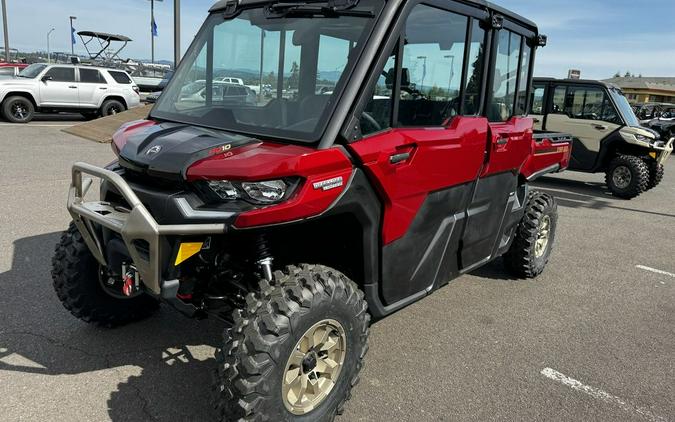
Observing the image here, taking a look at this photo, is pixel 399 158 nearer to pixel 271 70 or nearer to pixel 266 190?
pixel 266 190

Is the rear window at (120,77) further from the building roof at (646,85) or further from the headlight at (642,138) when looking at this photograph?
the building roof at (646,85)

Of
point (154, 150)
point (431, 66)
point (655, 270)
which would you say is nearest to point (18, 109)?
point (154, 150)

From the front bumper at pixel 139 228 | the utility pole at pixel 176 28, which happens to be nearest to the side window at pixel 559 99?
the utility pole at pixel 176 28

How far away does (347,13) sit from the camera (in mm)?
2791

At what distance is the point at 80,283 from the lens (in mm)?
3393

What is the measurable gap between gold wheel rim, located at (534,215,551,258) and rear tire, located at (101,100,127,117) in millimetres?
15257

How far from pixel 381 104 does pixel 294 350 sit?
1357 millimetres

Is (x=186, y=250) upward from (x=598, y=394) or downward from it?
upward

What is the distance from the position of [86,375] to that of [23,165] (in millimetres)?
7486

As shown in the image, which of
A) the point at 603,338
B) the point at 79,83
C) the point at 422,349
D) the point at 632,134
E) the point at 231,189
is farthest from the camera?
the point at 79,83

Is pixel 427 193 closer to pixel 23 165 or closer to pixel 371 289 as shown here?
pixel 371 289

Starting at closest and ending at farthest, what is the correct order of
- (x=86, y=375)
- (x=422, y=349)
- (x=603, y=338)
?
(x=86, y=375), (x=422, y=349), (x=603, y=338)

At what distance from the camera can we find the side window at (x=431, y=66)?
2980 millimetres

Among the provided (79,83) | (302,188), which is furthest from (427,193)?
(79,83)
